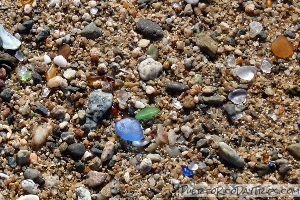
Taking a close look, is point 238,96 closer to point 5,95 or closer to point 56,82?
point 56,82

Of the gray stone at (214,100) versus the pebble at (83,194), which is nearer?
the pebble at (83,194)

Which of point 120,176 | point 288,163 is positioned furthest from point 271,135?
point 120,176

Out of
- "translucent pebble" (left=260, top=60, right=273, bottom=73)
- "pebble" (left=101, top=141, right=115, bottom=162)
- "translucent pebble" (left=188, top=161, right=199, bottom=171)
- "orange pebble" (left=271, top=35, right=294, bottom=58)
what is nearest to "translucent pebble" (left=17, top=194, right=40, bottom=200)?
"pebble" (left=101, top=141, right=115, bottom=162)

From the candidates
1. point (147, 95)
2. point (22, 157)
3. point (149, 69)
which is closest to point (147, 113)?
point (147, 95)

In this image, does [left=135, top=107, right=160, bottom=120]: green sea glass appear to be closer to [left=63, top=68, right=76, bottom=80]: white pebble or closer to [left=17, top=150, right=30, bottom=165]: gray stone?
[left=63, top=68, right=76, bottom=80]: white pebble

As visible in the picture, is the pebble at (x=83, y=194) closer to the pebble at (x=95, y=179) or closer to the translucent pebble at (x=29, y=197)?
the pebble at (x=95, y=179)

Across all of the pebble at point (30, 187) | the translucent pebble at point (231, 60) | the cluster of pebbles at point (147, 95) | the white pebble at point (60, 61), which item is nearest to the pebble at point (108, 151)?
the cluster of pebbles at point (147, 95)

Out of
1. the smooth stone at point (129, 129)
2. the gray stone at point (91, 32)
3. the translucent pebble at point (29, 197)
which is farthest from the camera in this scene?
the gray stone at point (91, 32)
